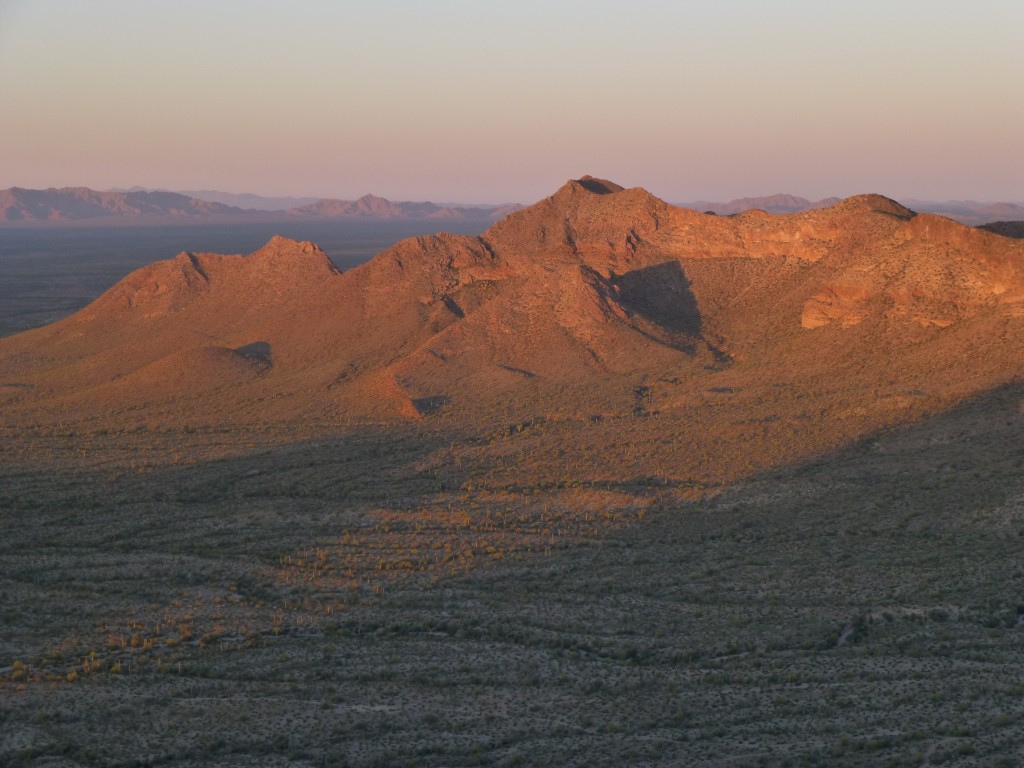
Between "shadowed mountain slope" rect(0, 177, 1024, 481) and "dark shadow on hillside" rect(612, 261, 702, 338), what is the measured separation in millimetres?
168

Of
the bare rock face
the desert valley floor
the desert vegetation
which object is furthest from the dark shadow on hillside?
the desert vegetation

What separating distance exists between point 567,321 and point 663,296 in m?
8.48

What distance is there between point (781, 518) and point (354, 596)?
655 inches

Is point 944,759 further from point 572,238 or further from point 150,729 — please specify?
point 572,238

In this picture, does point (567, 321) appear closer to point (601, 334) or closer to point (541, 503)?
point (601, 334)

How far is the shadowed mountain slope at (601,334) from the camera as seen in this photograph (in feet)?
183

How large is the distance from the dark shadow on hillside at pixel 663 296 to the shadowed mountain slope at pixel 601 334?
0.55 feet

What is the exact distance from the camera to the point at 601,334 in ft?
228

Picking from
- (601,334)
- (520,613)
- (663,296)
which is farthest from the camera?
(663,296)

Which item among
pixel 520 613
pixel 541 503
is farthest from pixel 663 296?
pixel 520 613

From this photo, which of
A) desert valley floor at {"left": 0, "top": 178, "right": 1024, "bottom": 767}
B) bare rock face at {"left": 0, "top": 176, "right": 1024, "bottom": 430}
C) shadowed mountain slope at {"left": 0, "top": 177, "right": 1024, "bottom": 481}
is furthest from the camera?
bare rock face at {"left": 0, "top": 176, "right": 1024, "bottom": 430}

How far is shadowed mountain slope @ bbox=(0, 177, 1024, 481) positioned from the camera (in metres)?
55.9

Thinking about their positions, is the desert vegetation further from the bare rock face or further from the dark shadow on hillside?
the dark shadow on hillside

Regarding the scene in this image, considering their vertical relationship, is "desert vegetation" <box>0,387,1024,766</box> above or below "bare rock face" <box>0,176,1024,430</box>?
below
